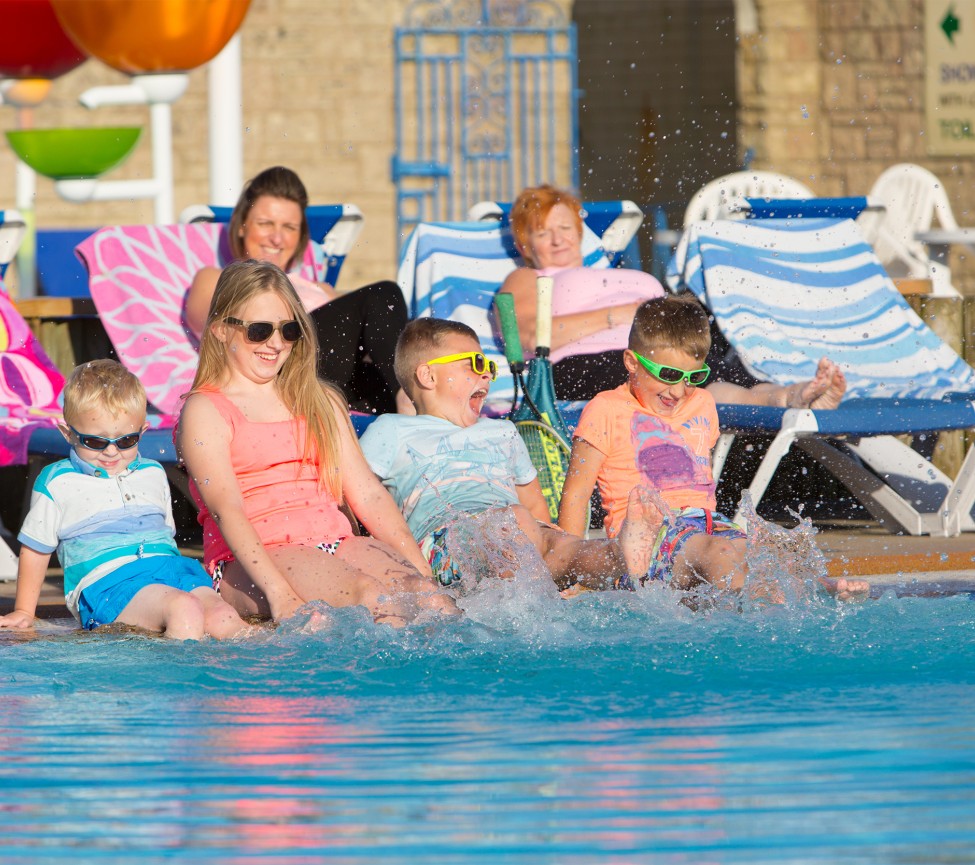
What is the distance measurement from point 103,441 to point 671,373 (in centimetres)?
146

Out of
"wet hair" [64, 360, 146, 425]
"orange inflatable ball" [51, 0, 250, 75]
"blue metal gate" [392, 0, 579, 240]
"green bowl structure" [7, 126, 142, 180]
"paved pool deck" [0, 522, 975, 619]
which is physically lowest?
"paved pool deck" [0, 522, 975, 619]

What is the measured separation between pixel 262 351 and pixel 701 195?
5.39 m

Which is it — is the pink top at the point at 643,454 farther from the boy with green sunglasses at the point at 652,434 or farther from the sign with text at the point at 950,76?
the sign with text at the point at 950,76

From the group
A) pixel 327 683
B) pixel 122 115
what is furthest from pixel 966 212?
pixel 327 683

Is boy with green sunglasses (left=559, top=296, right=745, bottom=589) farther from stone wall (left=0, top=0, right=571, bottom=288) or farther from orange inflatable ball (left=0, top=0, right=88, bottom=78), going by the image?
stone wall (left=0, top=0, right=571, bottom=288)

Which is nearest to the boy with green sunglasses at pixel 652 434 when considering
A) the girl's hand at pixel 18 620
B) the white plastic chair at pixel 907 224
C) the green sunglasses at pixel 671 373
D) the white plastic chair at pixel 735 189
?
the green sunglasses at pixel 671 373

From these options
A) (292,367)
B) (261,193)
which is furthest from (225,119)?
(292,367)

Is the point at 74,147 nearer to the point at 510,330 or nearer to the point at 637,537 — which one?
the point at 510,330

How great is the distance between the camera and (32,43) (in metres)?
7.04

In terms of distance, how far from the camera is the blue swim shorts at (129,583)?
153 inches

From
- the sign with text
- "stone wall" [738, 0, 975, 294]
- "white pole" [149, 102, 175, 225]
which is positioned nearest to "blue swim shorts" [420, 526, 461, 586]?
"white pole" [149, 102, 175, 225]

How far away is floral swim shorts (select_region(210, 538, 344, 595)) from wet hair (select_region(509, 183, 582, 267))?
2.55 m

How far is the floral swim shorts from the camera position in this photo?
402 centimetres

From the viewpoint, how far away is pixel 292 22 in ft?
50.0
